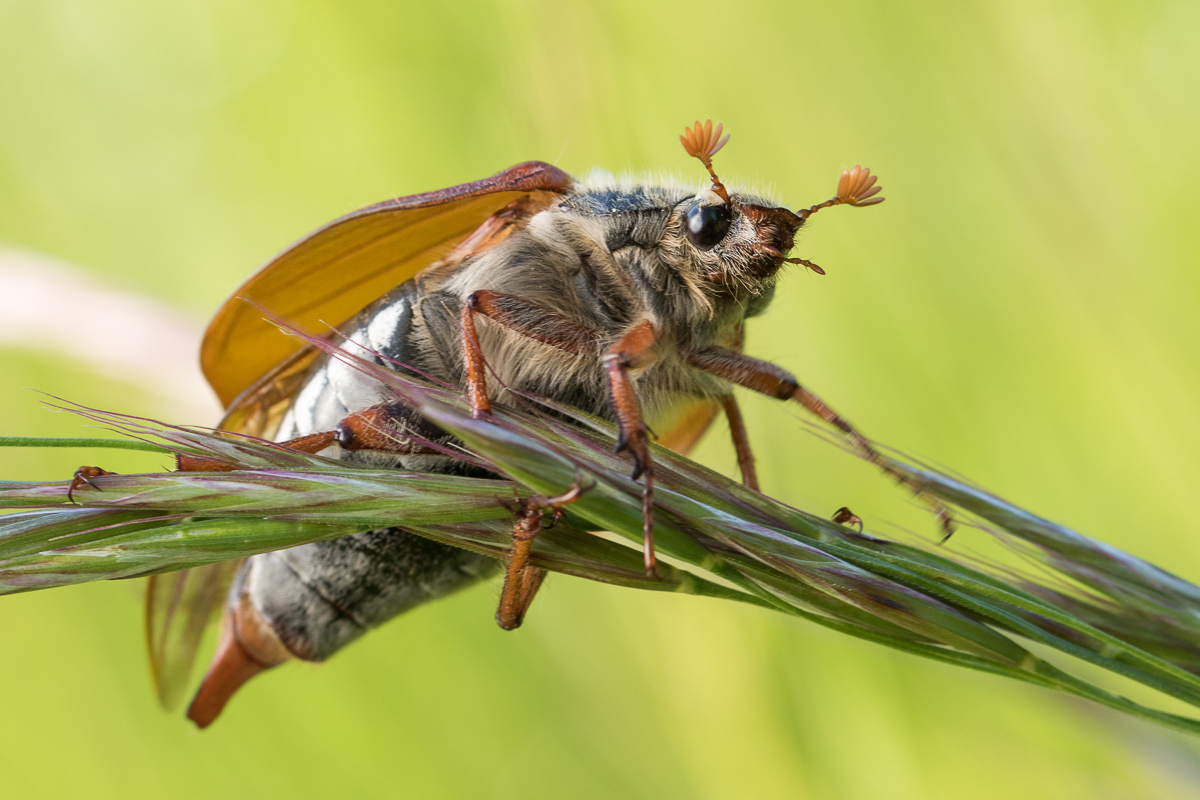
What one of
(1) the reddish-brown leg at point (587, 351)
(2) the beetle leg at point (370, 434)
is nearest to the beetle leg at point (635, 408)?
(1) the reddish-brown leg at point (587, 351)

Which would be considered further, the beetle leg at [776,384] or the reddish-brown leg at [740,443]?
the reddish-brown leg at [740,443]

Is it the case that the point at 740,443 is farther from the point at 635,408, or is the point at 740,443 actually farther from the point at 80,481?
the point at 80,481

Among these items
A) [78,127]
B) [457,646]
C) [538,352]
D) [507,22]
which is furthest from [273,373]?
[78,127]

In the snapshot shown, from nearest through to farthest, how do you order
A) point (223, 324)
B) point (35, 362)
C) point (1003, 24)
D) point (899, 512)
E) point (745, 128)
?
point (223, 324)
point (1003, 24)
point (899, 512)
point (745, 128)
point (35, 362)

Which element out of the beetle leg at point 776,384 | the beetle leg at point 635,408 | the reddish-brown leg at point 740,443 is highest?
the beetle leg at point 776,384

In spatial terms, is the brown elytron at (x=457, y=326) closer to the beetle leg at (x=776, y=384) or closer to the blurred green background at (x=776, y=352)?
the beetle leg at (x=776, y=384)

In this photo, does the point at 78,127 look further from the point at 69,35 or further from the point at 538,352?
the point at 538,352

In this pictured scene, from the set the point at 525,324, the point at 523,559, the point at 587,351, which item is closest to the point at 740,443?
the point at 587,351
